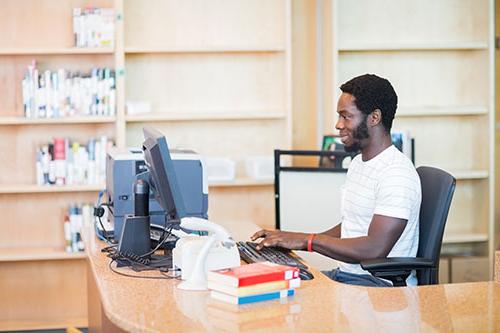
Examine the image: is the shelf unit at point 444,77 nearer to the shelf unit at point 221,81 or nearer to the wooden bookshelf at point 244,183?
the shelf unit at point 221,81

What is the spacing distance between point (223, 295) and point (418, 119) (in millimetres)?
3362

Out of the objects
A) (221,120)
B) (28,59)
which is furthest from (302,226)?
(28,59)

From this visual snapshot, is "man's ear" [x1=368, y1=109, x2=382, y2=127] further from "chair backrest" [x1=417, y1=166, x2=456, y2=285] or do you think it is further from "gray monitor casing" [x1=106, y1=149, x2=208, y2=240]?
"gray monitor casing" [x1=106, y1=149, x2=208, y2=240]

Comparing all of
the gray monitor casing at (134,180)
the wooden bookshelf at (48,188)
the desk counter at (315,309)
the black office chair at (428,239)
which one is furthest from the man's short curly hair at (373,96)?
the wooden bookshelf at (48,188)

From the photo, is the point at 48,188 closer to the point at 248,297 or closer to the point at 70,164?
the point at 70,164

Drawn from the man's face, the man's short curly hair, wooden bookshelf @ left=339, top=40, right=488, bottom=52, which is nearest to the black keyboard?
the man's face

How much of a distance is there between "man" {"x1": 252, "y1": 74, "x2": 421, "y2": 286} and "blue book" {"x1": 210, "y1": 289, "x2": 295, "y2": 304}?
2.10 ft

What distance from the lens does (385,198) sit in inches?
121

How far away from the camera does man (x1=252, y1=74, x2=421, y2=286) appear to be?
3035mm

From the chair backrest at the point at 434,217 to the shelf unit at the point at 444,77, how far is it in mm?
2047

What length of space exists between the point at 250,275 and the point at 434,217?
1.05m

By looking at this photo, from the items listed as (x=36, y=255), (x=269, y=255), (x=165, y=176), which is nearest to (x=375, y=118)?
(x=269, y=255)

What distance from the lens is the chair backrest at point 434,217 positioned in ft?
10.2

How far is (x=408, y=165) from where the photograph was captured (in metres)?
3.17
